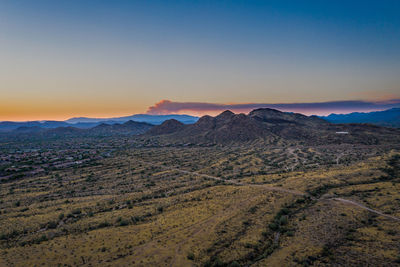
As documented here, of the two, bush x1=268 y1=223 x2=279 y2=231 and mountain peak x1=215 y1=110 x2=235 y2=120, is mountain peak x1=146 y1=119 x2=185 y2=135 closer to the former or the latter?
mountain peak x1=215 y1=110 x2=235 y2=120

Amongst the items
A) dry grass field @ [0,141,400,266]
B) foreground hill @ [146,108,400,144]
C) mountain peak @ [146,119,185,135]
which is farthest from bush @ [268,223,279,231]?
mountain peak @ [146,119,185,135]

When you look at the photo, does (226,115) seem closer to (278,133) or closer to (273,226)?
(278,133)

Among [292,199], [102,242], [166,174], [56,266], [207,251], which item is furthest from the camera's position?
[166,174]

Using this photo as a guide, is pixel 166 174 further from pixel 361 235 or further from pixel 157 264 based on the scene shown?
pixel 361 235

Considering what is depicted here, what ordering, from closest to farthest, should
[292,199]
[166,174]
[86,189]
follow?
[292,199], [86,189], [166,174]

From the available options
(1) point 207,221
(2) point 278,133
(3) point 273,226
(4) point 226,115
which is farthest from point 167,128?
(3) point 273,226

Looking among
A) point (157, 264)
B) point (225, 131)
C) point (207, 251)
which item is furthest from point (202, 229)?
point (225, 131)

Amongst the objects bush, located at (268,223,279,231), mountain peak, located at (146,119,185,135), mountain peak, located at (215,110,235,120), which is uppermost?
mountain peak, located at (215,110,235,120)

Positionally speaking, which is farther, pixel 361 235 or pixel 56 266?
pixel 361 235

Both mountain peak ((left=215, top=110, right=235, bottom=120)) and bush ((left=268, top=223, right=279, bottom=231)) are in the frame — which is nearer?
bush ((left=268, top=223, right=279, bottom=231))

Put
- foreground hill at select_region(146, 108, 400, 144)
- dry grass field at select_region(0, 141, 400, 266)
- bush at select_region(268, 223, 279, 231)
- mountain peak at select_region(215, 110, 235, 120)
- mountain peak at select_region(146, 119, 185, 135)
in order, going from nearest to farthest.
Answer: dry grass field at select_region(0, 141, 400, 266) < bush at select_region(268, 223, 279, 231) < foreground hill at select_region(146, 108, 400, 144) < mountain peak at select_region(215, 110, 235, 120) < mountain peak at select_region(146, 119, 185, 135)
